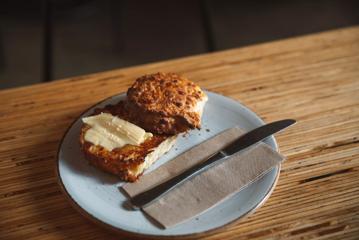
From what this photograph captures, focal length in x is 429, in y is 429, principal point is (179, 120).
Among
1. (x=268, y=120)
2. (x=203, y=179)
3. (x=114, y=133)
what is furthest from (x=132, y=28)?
(x=203, y=179)

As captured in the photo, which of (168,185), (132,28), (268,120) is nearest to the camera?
(168,185)

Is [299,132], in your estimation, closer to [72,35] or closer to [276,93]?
[276,93]

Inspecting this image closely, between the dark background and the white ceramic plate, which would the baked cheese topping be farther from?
the dark background

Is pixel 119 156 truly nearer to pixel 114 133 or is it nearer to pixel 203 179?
pixel 114 133

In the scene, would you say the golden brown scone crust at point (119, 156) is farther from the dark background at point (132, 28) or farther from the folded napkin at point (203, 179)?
the dark background at point (132, 28)

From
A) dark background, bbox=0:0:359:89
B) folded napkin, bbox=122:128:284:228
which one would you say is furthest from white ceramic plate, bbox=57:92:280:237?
dark background, bbox=0:0:359:89

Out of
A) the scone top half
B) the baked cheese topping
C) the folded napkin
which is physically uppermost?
the scone top half
